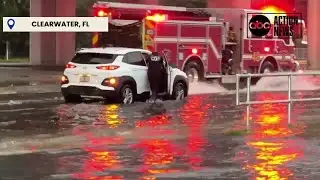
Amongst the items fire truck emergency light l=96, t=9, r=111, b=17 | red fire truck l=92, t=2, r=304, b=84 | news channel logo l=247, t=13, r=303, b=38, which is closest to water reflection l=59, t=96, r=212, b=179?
red fire truck l=92, t=2, r=304, b=84

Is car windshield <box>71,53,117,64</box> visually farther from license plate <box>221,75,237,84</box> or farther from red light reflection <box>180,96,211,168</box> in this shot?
license plate <box>221,75,237,84</box>

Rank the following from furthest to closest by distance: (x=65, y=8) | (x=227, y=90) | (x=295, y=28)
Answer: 1. (x=65, y=8)
2. (x=295, y=28)
3. (x=227, y=90)

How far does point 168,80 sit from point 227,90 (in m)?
6.21

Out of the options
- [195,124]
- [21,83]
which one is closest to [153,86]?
[195,124]

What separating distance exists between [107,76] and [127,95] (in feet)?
3.13

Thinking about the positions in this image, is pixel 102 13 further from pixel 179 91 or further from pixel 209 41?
pixel 179 91

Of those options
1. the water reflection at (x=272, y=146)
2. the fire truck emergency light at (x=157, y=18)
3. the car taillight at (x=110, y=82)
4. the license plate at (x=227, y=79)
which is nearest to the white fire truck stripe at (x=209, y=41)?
the fire truck emergency light at (x=157, y=18)

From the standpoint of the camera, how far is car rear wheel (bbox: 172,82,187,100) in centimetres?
2172

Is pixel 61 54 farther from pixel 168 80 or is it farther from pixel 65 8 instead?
pixel 168 80

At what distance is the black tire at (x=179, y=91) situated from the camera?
71.2 feet

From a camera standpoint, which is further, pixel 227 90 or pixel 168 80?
pixel 227 90

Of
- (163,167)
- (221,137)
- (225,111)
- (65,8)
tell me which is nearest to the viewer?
(163,167)

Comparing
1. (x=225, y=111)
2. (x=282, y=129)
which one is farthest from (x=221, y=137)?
(x=225, y=111)

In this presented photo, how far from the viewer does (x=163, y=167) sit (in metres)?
9.91
